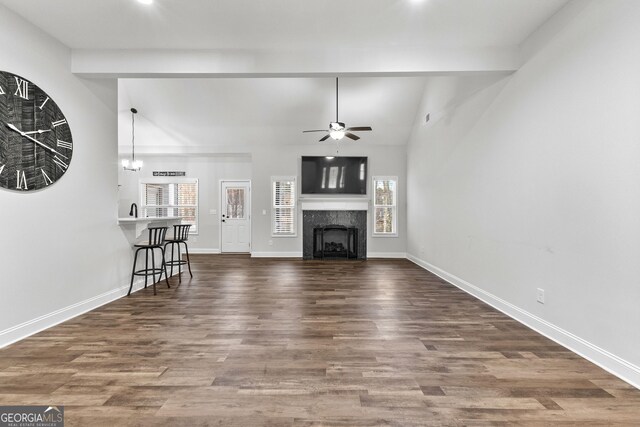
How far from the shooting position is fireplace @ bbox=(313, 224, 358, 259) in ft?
25.0

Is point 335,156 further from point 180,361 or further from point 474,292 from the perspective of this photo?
point 180,361

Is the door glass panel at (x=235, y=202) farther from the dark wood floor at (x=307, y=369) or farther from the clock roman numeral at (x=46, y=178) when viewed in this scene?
the clock roman numeral at (x=46, y=178)

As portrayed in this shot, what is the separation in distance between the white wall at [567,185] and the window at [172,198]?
6.96 m

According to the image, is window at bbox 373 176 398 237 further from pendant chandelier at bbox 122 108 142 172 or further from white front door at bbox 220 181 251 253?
pendant chandelier at bbox 122 108 142 172

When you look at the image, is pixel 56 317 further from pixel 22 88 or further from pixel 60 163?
pixel 22 88

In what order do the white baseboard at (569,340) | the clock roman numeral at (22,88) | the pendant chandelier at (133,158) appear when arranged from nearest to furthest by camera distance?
the white baseboard at (569,340)
the clock roman numeral at (22,88)
the pendant chandelier at (133,158)

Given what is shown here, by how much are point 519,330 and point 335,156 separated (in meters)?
5.60

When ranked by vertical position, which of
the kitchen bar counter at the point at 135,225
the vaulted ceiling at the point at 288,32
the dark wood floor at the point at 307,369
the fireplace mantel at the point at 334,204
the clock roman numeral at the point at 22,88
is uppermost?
the vaulted ceiling at the point at 288,32

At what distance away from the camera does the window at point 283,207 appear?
773 centimetres

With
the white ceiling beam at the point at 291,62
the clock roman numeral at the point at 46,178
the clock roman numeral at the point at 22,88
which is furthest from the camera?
the white ceiling beam at the point at 291,62

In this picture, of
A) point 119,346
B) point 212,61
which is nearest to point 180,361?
point 119,346

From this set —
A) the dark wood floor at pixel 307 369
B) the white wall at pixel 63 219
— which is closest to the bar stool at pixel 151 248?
the white wall at pixel 63 219

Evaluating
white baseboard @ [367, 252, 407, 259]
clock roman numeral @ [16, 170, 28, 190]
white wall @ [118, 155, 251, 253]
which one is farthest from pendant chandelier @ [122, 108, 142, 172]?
white baseboard @ [367, 252, 407, 259]

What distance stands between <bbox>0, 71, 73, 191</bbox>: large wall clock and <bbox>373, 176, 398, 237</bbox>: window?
243 inches
